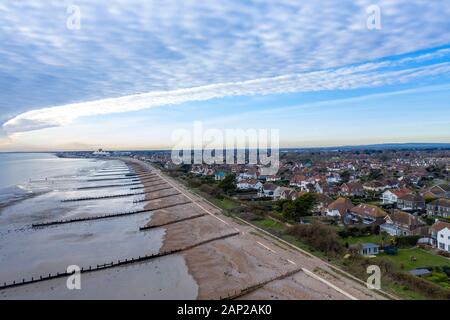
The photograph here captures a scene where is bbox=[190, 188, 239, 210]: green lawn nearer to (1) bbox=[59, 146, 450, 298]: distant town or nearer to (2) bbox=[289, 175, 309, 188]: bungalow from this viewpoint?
(1) bbox=[59, 146, 450, 298]: distant town

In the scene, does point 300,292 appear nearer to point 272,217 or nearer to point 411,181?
point 272,217

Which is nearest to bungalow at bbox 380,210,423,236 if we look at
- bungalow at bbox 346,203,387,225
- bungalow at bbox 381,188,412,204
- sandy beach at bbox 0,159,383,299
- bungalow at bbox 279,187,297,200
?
bungalow at bbox 346,203,387,225

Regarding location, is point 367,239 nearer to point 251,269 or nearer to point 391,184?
point 251,269

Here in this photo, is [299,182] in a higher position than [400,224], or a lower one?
higher

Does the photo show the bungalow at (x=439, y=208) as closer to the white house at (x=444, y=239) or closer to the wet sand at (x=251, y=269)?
the white house at (x=444, y=239)

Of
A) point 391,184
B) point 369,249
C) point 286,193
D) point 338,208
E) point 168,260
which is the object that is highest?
point 391,184

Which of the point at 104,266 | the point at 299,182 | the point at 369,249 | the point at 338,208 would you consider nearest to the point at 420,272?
the point at 369,249

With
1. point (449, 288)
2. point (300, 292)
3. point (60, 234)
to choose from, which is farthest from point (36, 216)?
point (449, 288)
